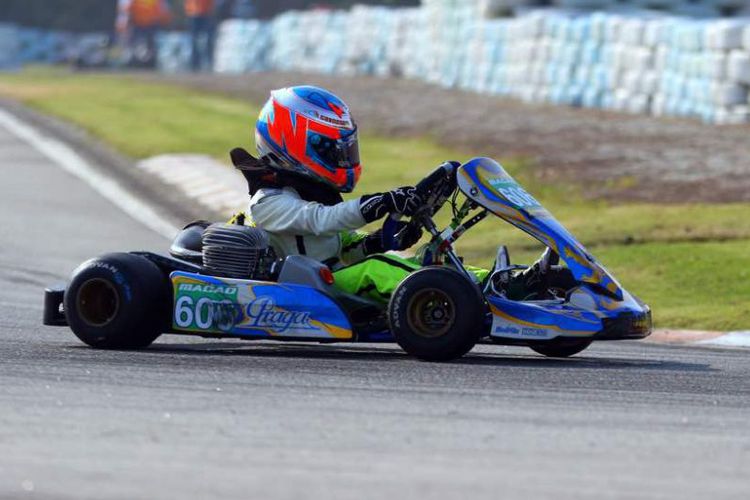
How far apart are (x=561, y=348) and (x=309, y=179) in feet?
4.95

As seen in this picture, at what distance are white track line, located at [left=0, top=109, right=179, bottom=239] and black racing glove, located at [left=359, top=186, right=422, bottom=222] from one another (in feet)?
22.9

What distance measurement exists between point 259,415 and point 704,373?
2503mm

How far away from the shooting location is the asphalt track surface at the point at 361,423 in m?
4.81

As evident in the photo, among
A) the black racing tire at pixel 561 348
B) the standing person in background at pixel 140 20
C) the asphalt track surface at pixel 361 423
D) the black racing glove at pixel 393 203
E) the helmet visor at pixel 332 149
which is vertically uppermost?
the helmet visor at pixel 332 149

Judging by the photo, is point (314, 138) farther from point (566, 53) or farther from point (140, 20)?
point (140, 20)

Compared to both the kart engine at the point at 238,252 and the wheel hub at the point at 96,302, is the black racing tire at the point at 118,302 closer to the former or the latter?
the wheel hub at the point at 96,302

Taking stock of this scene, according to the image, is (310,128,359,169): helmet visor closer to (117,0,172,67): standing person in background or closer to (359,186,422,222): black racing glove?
(359,186,422,222): black racing glove

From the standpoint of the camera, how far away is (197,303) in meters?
7.89

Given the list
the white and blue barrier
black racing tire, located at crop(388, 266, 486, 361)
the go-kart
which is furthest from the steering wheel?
the white and blue barrier

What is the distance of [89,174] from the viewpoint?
20.2m

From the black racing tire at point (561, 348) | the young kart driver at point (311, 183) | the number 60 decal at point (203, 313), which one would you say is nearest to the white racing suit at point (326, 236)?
the young kart driver at point (311, 183)

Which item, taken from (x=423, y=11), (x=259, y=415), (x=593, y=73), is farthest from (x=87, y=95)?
(x=259, y=415)

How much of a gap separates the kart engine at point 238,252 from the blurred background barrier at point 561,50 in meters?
12.8

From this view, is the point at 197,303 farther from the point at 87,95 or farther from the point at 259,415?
the point at 87,95
